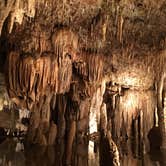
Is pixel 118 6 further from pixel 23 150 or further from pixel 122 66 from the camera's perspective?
pixel 23 150

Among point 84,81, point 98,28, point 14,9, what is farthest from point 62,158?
point 14,9

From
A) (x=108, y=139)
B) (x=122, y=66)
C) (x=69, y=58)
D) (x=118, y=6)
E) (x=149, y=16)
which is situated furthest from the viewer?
(x=108, y=139)

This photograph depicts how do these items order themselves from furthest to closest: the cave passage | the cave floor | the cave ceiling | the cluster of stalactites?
the cave floor → the cave passage → the cave ceiling → the cluster of stalactites

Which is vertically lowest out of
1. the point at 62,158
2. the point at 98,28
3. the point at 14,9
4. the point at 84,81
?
the point at 62,158

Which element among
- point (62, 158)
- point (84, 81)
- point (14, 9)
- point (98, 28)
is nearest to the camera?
point (14, 9)

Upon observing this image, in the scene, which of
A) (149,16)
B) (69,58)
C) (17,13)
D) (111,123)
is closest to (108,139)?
(111,123)

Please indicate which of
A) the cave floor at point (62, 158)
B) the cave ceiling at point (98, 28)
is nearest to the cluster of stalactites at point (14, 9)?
the cave ceiling at point (98, 28)

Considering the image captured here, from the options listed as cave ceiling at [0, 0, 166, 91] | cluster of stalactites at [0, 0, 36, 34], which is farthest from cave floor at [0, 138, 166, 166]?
cluster of stalactites at [0, 0, 36, 34]

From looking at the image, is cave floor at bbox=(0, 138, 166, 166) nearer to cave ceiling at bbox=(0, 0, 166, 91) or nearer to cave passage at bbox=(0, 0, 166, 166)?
cave passage at bbox=(0, 0, 166, 166)

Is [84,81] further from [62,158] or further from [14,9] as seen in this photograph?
[14,9]

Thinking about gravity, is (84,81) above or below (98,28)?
below

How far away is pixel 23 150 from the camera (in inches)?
401

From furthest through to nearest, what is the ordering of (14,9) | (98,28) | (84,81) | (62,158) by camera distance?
(62,158), (84,81), (98,28), (14,9)

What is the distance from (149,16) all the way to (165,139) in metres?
3.87
